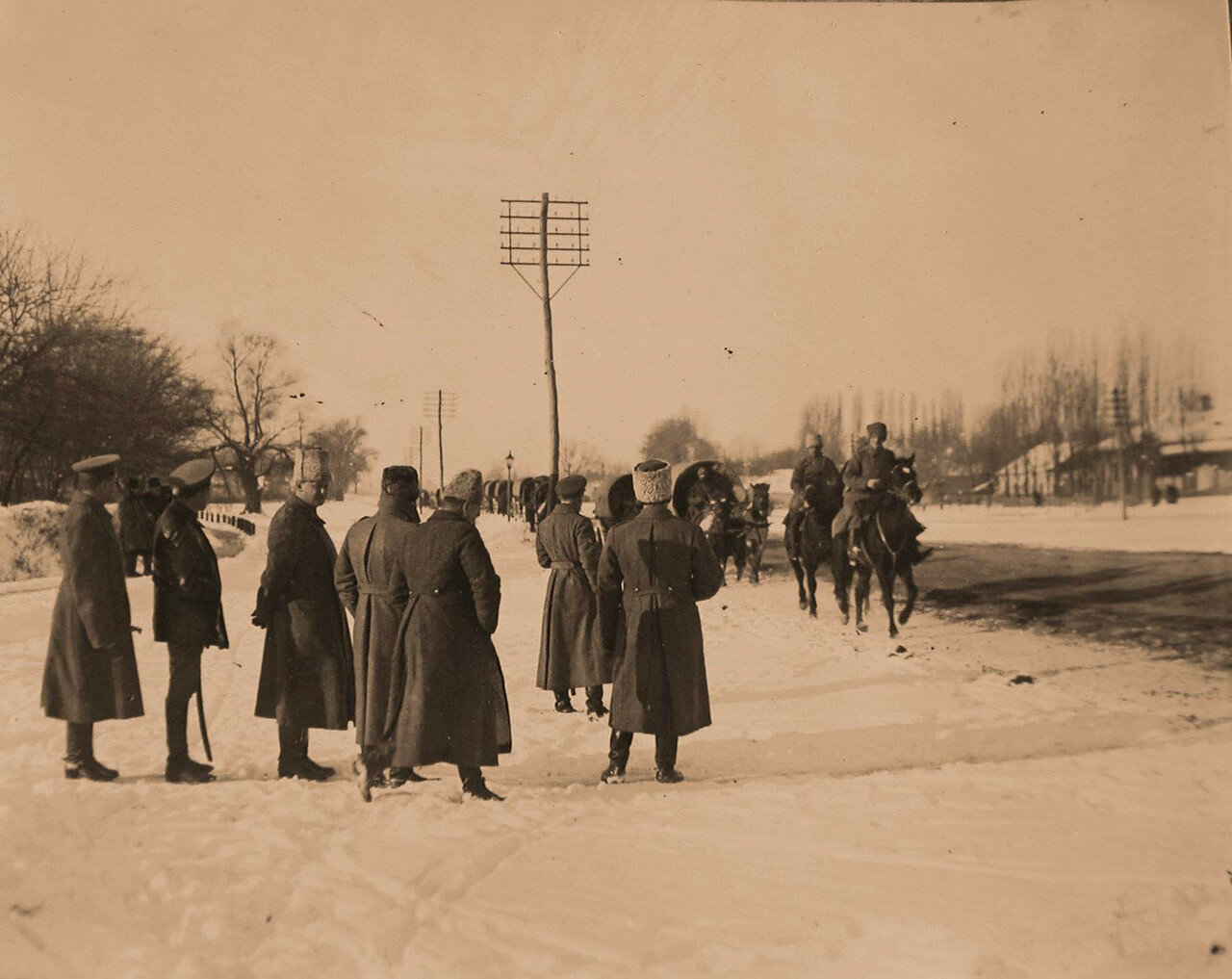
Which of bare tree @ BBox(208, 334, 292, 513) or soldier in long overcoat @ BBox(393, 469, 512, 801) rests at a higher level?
bare tree @ BBox(208, 334, 292, 513)

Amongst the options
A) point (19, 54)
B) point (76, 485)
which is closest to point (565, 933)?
point (76, 485)

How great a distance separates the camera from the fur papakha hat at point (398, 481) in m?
4.70

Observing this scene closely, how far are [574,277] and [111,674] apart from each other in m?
2.72

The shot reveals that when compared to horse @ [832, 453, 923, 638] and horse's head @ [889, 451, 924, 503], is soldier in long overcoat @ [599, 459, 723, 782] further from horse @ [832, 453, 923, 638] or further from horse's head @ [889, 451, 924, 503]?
horse @ [832, 453, 923, 638]

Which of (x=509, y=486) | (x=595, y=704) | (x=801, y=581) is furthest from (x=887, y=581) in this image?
(x=509, y=486)

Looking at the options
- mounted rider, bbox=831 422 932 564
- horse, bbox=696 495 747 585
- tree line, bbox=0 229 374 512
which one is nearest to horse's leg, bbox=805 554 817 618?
mounted rider, bbox=831 422 932 564

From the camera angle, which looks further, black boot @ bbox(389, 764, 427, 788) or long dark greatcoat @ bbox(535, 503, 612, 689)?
long dark greatcoat @ bbox(535, 503, 612, 689)

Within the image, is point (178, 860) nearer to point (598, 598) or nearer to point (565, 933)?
point (565, 933)

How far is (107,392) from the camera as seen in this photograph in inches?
168

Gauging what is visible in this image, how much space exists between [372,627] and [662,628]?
1383mm

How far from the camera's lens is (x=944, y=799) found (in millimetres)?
4414

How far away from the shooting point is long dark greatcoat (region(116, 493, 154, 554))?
4274mm

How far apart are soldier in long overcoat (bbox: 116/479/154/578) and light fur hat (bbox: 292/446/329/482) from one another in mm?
641

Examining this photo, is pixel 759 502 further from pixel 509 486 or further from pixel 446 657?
pixel 446 657
